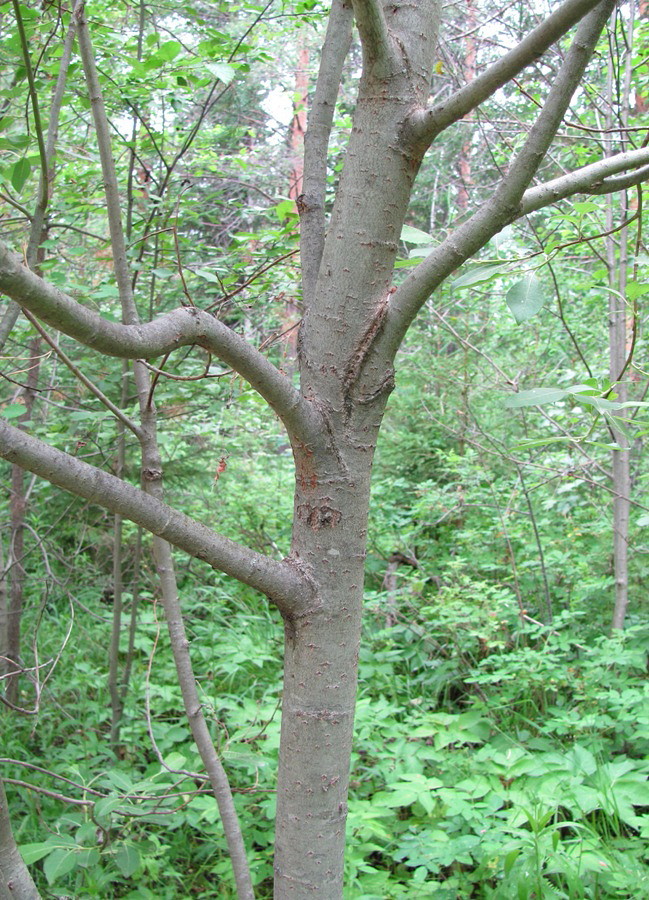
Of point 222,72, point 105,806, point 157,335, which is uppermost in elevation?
point 222,72

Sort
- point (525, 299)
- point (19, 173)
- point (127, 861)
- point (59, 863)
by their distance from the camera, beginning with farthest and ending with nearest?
point (127, 861) → point (59, 863) → point (19, 173) → point (525, 299)

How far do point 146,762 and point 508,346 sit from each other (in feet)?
16.7

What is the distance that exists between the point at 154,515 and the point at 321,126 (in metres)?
0.71

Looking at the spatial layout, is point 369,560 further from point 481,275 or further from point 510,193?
point 510,193

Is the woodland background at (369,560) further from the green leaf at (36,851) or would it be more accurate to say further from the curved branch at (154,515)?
the curved branch at (154,515)

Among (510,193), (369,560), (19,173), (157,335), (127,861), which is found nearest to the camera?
(157,335)

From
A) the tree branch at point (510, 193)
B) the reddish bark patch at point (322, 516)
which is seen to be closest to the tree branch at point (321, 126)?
the tree branch at point (510, 193)

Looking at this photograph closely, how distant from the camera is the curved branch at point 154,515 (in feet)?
2.69

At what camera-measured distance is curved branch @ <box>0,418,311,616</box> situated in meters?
0.82

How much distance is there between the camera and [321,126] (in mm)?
1192

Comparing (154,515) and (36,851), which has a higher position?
(154,515)

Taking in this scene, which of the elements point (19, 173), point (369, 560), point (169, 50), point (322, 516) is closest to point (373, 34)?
point (322, 516)

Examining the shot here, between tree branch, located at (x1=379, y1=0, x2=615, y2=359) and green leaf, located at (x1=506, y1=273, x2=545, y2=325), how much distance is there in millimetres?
100

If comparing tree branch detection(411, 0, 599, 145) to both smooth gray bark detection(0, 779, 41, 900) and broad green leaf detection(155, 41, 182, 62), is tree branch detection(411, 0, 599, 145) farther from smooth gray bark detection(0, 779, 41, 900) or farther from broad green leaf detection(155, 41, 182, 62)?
smooth gray bark detection(0, 779, 41, 900)
